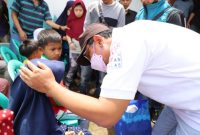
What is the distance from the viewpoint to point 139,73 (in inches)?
43.6

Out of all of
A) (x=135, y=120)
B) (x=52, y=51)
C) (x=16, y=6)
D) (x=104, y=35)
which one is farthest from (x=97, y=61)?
(x=16, y=6)

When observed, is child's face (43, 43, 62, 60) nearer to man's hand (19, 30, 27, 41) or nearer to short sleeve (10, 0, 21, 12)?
man's hand (19, 30, 27, 41)

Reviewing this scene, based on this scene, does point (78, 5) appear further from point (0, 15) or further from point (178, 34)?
point (178, 34)

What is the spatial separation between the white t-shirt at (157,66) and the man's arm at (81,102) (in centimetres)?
4

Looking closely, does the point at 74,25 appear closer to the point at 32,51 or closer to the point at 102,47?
the point at 32,51

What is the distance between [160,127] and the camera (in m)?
1.73

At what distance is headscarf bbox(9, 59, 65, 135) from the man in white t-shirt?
8.1 inches

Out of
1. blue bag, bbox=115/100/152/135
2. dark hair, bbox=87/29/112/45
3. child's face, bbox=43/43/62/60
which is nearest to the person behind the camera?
dark hair, bbox=87/29/112/45

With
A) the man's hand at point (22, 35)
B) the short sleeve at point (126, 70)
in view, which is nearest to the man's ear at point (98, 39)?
the short sleeve at point (126, 70)

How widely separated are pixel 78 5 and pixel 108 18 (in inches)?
24.7

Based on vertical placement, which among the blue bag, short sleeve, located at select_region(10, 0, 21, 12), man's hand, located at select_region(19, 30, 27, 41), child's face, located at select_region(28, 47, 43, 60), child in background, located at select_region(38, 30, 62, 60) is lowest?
the blue bag

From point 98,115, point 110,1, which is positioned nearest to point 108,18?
point 110,1

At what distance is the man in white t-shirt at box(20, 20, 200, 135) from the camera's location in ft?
3.58

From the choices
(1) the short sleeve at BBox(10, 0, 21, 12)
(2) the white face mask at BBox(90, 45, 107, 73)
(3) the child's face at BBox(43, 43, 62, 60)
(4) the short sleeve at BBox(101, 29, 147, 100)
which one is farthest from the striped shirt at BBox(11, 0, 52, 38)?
(4) the short sleeve at BBox(101, 29, 147, 100)
